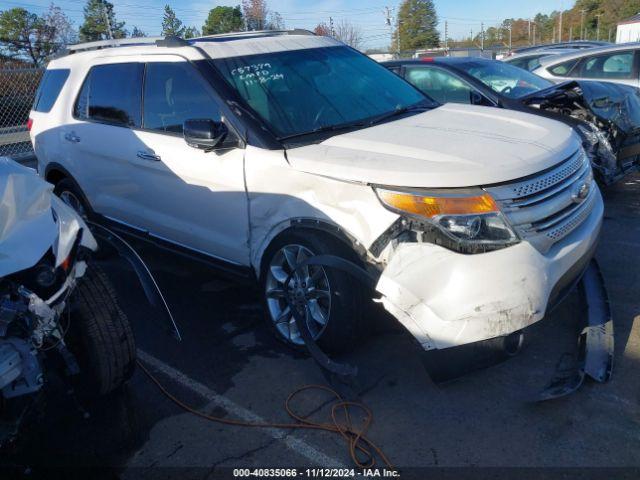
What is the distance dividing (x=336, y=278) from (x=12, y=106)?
34.3 feet

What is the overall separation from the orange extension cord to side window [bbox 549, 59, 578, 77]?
775 cm

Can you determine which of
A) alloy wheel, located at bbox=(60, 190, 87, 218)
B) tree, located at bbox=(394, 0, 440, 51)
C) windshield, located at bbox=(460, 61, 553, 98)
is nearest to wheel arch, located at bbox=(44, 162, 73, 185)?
alloy wheel, located at bbox=(60, 190, 87, 218)

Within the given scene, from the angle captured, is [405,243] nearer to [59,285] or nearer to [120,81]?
[59,285]

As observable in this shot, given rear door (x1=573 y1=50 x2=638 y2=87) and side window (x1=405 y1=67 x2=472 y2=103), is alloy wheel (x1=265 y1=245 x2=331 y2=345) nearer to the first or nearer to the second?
side window (x1=405 y1=67 x2=472 y2=103)

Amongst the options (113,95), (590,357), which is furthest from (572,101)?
(113,95)

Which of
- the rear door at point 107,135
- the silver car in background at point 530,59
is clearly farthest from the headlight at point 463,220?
the silver car in background at point 530,59

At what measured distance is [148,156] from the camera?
4.27 metres

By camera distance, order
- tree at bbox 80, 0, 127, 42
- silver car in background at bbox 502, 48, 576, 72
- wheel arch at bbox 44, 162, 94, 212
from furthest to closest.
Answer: tree at bbox 80, 0, 127, 42 → silver car in background at bbox 502, 48, 576, 72 → wheel arch at bbox 44, 162, 94, 212

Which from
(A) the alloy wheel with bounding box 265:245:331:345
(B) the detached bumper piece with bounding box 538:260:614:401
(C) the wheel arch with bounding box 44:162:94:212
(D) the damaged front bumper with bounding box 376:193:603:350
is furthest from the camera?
(C) the wheel arch with bounding box 44:162:94:212

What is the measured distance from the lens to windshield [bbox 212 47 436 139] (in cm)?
376

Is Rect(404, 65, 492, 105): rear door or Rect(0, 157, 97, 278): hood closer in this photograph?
Rect(0, 157, 97, 278): hood

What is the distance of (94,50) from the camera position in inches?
207

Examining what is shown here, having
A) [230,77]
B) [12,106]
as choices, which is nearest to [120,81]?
[230,77]

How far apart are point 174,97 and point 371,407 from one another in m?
2.60
